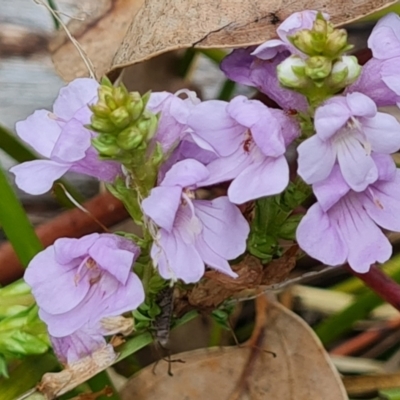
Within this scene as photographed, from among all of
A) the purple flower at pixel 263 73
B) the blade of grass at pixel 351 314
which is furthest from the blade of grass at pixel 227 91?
the purple flower at pixel 263 73

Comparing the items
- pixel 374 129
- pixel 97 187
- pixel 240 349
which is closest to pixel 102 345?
pixel 240 349

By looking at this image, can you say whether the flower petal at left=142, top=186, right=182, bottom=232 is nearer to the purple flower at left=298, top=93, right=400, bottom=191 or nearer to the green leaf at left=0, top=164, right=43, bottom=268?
the purple flower at left=298, top=93, right=400, bottom=191

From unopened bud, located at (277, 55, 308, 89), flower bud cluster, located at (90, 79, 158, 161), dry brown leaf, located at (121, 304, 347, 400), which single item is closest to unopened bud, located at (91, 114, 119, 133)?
flower bud cluster, located at (90, 79, 158, 161)

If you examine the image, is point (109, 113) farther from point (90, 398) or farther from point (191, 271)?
point (90, 398)

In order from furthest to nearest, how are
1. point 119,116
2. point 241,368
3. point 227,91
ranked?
A: point 227,91 < point 241,368 < point 119,116

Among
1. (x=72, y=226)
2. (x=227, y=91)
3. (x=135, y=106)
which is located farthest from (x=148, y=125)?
(x=227, y=91)

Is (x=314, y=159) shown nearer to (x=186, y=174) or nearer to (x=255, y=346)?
(x=186, y=174)
